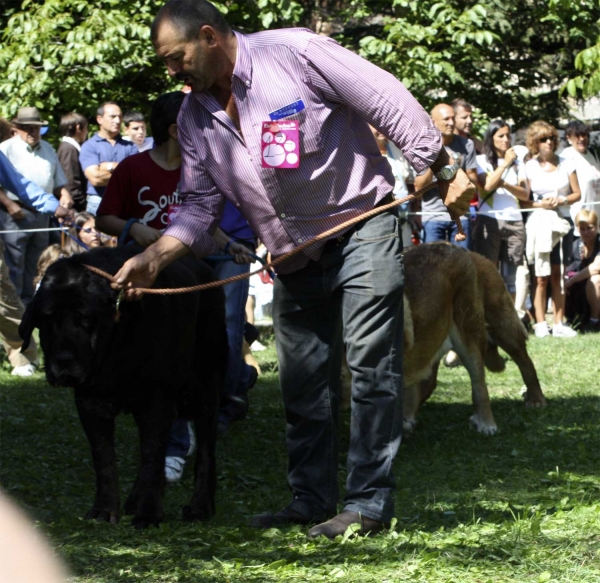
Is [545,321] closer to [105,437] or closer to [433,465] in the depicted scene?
[433,465]

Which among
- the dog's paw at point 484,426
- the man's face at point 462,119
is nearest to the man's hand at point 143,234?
the dog's paw at point 484,426

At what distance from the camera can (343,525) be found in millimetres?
4258

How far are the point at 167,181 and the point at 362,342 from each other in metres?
2.28

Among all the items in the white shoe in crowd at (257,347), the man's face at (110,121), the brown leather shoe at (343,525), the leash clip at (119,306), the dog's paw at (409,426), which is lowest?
the white shoe in crowd at (257,347)

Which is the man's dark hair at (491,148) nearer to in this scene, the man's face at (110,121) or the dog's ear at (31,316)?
the man's face at (110,121)

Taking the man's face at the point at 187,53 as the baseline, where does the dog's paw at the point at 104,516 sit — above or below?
below

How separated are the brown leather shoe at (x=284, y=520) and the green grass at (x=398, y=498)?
0.35ft

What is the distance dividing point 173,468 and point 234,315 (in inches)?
56.2

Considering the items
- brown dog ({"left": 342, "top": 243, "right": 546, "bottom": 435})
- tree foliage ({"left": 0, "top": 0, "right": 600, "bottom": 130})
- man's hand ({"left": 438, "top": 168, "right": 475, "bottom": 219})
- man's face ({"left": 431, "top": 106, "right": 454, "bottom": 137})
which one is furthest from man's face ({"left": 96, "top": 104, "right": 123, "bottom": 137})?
man's hand ({"left": 438, "top": 168, "right": 475, "bottom": 219})

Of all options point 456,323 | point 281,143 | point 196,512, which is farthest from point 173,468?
point 456,323

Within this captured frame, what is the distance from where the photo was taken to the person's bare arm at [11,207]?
9055 mm

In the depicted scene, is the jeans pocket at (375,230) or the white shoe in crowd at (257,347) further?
the white shoe in crowd at (257,347)

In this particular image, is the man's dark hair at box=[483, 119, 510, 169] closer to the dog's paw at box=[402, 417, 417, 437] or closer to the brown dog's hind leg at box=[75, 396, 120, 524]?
the dog's paw at box=[402, 417, 417, 437]

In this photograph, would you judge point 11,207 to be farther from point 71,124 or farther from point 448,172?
point 448,172
